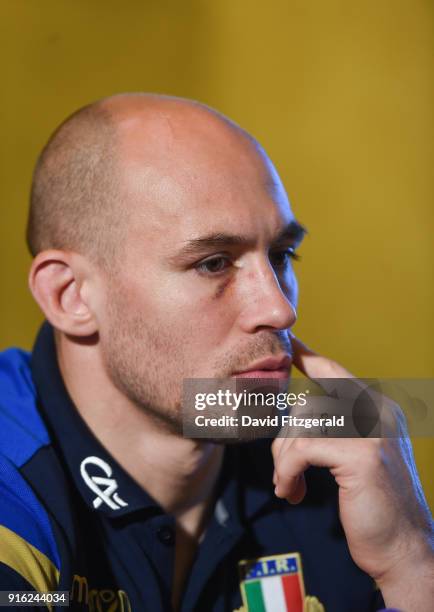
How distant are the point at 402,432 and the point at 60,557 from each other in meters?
0.55

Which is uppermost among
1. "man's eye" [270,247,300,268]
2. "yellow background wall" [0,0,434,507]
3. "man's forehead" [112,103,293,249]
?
"yellow background wall" [0,0,434,507]

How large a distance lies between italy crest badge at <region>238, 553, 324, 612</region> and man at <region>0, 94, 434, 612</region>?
0.06 ft

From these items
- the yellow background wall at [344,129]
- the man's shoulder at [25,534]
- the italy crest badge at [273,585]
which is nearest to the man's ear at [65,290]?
the man's shoulder at [25,534]

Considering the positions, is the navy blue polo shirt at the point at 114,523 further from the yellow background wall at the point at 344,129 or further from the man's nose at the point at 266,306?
the yellow background wall at the point at 344,129

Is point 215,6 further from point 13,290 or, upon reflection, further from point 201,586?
point 201,586

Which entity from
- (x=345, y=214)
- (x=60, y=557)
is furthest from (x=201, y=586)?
(x=345, y=214)

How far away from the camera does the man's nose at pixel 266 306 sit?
3.42ft

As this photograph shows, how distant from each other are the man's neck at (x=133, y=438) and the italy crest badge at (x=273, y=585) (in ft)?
0.59

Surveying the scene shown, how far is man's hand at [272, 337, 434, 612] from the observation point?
965 mm

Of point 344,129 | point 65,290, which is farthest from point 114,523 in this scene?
point 344,129

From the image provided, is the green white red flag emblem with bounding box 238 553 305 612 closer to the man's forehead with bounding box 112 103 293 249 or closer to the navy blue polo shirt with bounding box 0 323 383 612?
the navy blue polo shirt with bounding box 0 323 383 612

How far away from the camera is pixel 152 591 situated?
1.04 m

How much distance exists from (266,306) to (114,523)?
16.7 inches

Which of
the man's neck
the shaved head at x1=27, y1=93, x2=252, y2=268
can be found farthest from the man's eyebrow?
the man's neck
